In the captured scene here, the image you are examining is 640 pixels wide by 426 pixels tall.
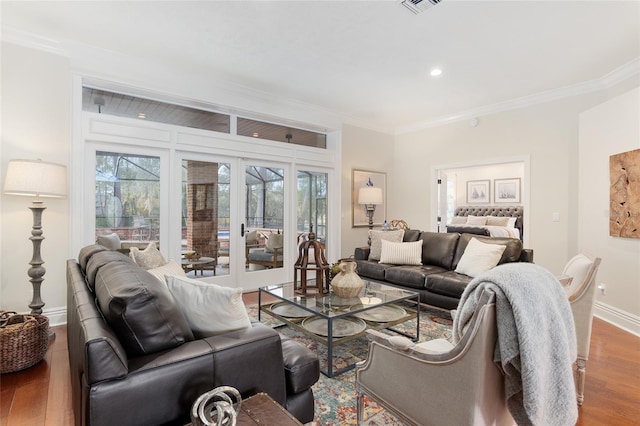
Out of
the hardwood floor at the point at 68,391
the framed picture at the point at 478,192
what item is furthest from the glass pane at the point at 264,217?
the framed picture at the point at 478,192

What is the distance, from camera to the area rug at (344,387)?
6.03ft

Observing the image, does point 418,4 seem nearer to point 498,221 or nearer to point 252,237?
point 252,237

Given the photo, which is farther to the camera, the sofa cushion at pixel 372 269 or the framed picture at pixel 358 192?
the framed picture at pixel 358 192

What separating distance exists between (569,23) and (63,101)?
4.79 metres

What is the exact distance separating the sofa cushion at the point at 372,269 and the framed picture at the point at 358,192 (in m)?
1.47

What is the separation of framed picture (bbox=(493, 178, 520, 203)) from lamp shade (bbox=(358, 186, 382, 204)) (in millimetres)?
4051

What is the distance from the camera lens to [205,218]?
14.2ft

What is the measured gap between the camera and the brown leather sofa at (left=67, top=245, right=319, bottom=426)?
1.04 meters

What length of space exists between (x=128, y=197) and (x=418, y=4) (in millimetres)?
3538

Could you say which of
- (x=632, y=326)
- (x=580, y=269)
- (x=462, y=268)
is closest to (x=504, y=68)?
(x=462, y=268)

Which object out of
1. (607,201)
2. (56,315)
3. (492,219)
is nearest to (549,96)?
(607,201)

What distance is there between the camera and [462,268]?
3.69 m

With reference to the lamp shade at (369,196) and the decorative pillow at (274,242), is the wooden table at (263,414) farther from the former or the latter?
the lamp shade at (369,196)

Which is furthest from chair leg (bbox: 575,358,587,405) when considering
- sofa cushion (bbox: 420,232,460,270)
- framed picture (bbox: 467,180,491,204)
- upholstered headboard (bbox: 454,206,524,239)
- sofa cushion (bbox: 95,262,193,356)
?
framed picture (bbox: 467,180,491,204)
